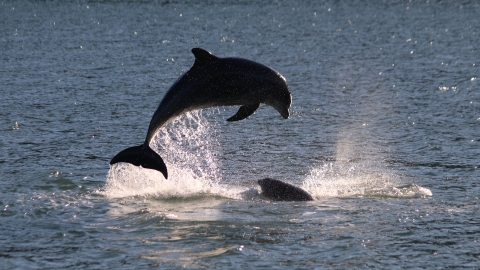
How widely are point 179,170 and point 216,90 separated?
227 inches

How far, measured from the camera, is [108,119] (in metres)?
30.6

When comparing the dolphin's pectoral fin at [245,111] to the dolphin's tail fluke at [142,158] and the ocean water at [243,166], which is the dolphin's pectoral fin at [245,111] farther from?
the ocean water at [243,166]

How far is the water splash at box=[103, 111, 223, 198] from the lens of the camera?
67.5 ft

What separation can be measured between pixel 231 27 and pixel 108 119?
54364mm

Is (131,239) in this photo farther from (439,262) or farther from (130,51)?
(130,51)

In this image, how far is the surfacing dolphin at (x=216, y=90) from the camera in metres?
17.5

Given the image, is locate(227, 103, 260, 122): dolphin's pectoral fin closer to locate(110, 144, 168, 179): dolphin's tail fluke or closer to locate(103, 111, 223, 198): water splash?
locate(110, 144, 168, 179): dolphin's tail fluke

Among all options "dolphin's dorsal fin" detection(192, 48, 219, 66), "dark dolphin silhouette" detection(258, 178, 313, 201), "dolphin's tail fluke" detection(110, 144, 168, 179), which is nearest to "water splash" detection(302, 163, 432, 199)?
"dark dolphin silhouette" detection(258, 178, 313, 201)

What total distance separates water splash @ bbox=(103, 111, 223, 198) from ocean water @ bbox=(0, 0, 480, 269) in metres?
0.06

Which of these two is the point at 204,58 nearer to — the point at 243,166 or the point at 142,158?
the point at 142,158

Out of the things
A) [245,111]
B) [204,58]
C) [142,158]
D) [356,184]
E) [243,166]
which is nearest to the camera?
[142,158]

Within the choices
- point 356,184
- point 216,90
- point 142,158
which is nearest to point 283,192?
point 356,184

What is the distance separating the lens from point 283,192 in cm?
1983

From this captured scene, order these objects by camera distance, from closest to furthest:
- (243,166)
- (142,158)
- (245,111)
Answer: (142,158), (245,111), (243,166)
